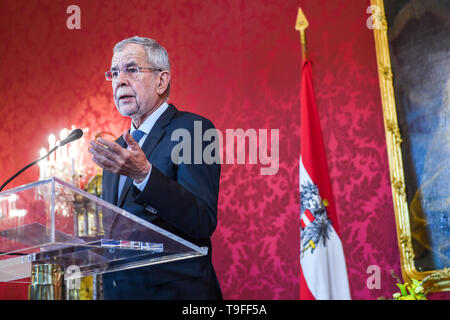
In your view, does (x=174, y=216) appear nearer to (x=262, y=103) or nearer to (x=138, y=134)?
(x=138, y=134)

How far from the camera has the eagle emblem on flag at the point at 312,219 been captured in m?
3.34

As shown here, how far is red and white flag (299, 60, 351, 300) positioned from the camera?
3.24 m

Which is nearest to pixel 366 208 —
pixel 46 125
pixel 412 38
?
pixel 412 38

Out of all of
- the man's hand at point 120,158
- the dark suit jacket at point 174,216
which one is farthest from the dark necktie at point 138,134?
the man's hand at point 120,158

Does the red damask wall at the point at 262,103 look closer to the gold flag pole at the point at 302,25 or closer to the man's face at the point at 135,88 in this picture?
the gold flag pole at the point at 302,25

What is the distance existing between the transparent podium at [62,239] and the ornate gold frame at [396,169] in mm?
2406

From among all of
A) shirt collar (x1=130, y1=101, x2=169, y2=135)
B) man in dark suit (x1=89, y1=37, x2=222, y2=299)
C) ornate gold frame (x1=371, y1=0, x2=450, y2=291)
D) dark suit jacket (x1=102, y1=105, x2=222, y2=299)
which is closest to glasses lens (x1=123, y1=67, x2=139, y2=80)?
man in dark suit (x1=89, y1=37, x2=222, y2=299)

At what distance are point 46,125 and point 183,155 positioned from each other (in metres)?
4.03

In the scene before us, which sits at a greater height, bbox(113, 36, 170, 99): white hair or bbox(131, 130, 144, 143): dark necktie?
bbox(113, 36, 170, 99): white hair

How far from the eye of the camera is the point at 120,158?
1.33 meters

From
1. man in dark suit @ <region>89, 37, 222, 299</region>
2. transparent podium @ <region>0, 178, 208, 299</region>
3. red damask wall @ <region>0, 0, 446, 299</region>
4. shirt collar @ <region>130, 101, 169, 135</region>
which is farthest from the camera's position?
red damask wall @ <region>0, 0, 446, 299</region>

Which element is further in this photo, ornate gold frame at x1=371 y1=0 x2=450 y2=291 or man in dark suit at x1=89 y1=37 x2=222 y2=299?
ornate gold frame at x1=371 y1=0 x2=450 y2=291

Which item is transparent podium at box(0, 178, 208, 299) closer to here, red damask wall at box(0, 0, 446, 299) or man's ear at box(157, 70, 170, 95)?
man's ear at box(157, 70, 170, 95)

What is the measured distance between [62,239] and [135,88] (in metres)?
0.94
